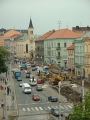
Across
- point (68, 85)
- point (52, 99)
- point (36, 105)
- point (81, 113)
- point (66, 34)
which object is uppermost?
point (66, 34)

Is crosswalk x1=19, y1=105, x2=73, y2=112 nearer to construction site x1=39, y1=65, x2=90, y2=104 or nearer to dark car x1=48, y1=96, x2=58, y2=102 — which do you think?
construction site x1=39, y1=65, x2=90, y2=104

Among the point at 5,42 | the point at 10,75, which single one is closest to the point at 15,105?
the point at 10,75

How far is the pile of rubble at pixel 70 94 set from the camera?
114 ft

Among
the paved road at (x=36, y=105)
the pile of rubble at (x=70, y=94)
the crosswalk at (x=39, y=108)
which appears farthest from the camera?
the pile of rubble at (x=70, y=94)

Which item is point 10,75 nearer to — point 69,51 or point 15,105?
point 69,51

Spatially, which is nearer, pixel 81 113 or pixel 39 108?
pixel 81 113

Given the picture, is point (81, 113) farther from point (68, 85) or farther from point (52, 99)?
point (68, 85)

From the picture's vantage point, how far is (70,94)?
37.8 metres

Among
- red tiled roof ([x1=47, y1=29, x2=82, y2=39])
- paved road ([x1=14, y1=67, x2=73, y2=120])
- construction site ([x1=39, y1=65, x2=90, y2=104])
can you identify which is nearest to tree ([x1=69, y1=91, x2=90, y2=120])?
paved road ([x1=14, y1=67, x2=73, y2=120])

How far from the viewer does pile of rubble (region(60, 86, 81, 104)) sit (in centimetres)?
3468

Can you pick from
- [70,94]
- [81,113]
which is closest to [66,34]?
[70,94]

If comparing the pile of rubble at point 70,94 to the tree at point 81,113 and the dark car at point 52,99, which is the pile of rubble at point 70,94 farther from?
the tree at point 81,113

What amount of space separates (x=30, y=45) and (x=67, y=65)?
108 ft

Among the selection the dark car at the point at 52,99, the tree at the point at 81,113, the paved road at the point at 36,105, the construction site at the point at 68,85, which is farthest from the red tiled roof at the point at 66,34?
the tree at the point at 81,113
